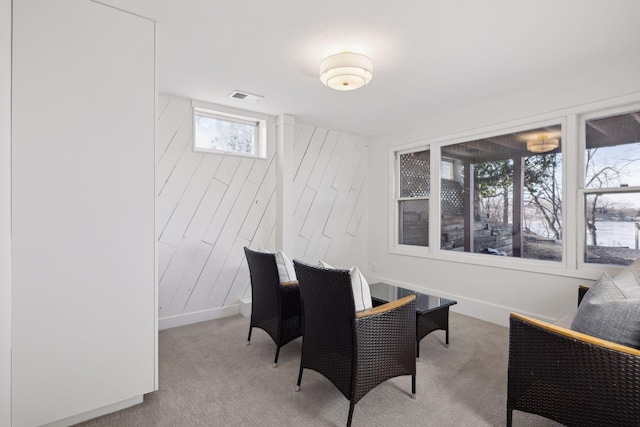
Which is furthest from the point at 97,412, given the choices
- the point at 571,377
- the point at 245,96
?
the point at 245,96

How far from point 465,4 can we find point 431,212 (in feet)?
8.84

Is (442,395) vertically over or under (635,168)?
under

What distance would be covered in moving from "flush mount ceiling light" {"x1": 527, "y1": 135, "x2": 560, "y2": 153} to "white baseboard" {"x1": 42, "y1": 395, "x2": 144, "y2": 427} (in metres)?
4.14

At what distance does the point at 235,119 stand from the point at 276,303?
2.44 meters

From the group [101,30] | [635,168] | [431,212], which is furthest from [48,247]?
[635,168]

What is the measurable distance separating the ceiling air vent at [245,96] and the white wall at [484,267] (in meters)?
2.04

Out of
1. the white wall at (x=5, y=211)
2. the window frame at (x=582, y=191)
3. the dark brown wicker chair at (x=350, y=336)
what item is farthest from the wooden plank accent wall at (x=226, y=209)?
the window frame at (x=582, y=191)

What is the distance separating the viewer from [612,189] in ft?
9.26

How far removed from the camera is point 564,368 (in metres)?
1.47

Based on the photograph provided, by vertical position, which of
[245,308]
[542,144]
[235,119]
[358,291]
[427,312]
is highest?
[235,119]

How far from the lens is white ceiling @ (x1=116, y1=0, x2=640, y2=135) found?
1.96 meters

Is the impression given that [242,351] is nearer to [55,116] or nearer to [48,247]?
[48,247]

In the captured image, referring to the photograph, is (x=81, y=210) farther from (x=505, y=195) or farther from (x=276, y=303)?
(x=505, y=195)

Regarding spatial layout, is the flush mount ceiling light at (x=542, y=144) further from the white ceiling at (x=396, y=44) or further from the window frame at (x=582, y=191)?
the white ceiling at (x=396, y=44)
